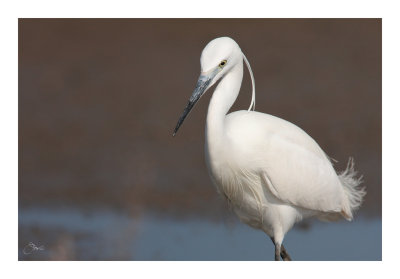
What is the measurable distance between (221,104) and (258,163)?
A: 0.42m

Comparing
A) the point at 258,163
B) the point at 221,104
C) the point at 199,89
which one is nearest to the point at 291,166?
the point at 258,163

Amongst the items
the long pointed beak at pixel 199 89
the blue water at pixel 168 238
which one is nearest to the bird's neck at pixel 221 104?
the long pointed beak at pixel 199 89

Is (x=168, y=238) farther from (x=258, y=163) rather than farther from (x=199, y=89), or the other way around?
(x=199, y=89)

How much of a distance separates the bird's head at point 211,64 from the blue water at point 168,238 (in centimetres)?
195

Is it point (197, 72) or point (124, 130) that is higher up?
point (197, 72)

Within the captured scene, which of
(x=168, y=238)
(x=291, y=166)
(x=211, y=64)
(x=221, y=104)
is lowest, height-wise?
(x=168, y=238)

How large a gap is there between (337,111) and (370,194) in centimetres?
101

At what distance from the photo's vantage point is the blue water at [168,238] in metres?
6.61

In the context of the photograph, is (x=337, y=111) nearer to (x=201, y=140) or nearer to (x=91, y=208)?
(x=201, y=140)

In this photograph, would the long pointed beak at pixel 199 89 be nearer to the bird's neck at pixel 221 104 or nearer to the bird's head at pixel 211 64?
the bird's head at pixel 211 64

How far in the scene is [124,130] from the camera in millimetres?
7996

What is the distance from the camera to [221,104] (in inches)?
187

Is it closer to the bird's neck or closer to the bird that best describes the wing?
the bird

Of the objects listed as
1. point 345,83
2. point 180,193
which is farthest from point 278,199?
point 345,83
